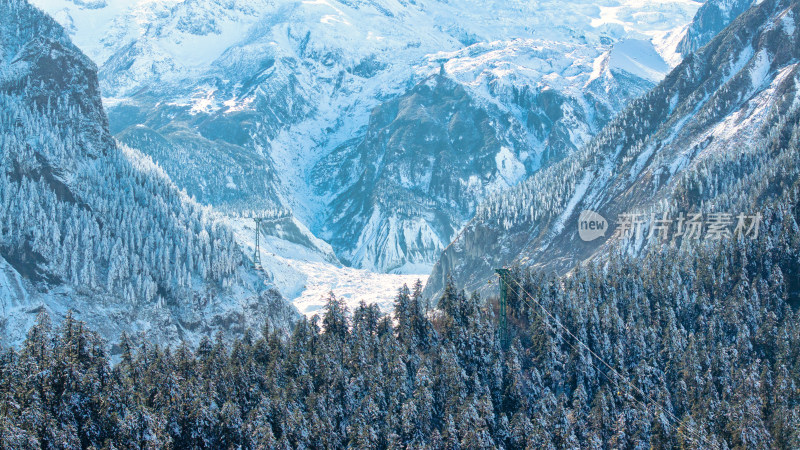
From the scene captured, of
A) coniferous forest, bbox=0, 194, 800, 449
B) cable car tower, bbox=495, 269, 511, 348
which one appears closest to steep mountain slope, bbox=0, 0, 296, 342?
coniferous forest, bbox=0, 194, 800, 449

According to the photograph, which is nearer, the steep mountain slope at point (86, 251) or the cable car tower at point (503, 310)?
the cable car tower at point (503, 310)

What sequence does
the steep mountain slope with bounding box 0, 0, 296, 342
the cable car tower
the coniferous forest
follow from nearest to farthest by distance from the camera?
the coniferous forest < the cable car tower < the steep mountain slope with bounding box 0, 0, 296, 342

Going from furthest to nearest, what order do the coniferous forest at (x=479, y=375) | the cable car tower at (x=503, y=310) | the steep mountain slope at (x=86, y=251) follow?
1. the steep mountain slope at (x=86, y=251)
2. the cable car tower at (x=503, y=310)
3. the coniferous forest at (x=479, y=375)

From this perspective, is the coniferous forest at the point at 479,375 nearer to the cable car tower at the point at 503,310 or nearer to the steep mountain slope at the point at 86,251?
the cable car tower at the point at 503,310

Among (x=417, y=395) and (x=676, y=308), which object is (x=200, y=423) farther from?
(x=676, y=308)

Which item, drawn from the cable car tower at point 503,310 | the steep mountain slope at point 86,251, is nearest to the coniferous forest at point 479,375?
the cable car tower at point 503,310

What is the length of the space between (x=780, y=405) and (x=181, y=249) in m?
147

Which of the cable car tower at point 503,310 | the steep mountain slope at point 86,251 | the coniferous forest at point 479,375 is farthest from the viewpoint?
the steep mountain slope at point 86,251

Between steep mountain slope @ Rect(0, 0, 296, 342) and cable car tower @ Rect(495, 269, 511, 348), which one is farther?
steep mountain slope @ Rect(0, 0, 296, 342)

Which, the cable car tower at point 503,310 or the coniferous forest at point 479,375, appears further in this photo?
the cable car tower at point 503,310

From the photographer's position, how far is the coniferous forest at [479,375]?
8962cm

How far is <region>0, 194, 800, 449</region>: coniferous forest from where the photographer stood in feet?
294

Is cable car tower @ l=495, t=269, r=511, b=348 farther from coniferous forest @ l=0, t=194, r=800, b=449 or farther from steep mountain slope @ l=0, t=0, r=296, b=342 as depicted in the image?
steep mountain slope @ l=0, t=0, r=296, b=342

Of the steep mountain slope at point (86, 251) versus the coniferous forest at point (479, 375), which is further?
the steep mountain slope at point (86, 251)
